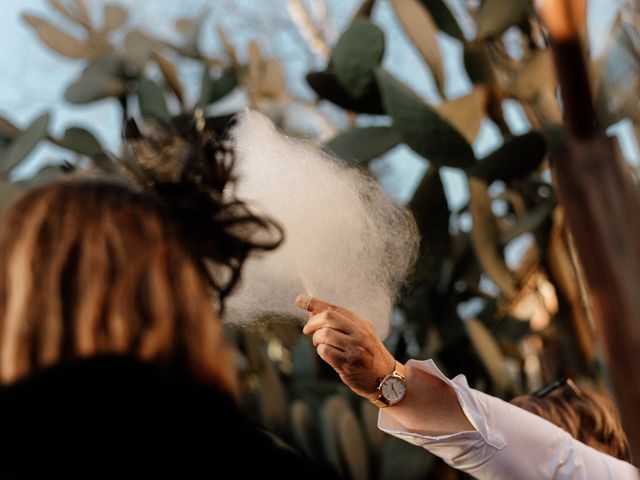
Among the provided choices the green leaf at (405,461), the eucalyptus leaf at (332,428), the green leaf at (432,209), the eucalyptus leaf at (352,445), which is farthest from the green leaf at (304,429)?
the green leaf at (432,209)

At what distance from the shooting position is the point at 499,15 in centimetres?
256

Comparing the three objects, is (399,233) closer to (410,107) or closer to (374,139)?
(410,107)

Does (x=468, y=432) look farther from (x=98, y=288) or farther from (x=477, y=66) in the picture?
(x=477, y=66)

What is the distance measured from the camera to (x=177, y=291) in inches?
34.9

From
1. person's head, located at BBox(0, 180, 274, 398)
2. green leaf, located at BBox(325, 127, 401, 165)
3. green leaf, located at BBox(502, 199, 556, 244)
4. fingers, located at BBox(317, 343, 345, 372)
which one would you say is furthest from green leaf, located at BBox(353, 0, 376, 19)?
person's head, located at BBox(0, 180, 274, 398)

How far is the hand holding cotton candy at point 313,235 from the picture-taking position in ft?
4.59

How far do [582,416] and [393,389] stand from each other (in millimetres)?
608

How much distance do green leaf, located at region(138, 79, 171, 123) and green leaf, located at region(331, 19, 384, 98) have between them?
826mm

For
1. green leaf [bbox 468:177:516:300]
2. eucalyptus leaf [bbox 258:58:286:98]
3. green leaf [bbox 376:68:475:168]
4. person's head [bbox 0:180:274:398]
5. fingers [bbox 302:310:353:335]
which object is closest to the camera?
person's head [bbox 0:180:274:398]

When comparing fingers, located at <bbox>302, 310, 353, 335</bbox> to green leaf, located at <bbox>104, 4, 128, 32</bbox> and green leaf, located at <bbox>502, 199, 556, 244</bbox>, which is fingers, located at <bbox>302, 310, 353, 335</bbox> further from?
green leaf, located at <bbox>104, 4, 128, 32</bbox>

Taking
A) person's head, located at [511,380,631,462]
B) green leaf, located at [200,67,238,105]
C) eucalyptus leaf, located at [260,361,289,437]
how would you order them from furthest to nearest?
green leaf, located at [200,67,238,105] < eucalyptus leaf, located at [260,361,289,437] < person's head, located at [511,380,631,462]

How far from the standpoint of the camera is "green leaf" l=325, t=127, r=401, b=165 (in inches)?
97.6

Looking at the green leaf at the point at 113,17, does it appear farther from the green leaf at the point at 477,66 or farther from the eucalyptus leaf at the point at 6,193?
the green leaf at the point at 477,66

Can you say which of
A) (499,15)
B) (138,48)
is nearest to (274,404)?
(499,15)
